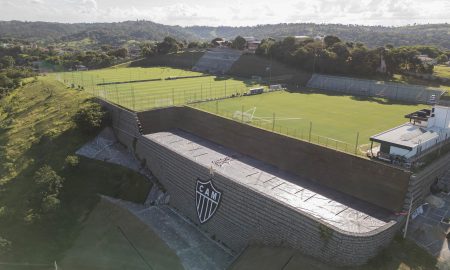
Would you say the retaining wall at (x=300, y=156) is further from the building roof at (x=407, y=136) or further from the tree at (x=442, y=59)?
the tree at (x=442, y=59)

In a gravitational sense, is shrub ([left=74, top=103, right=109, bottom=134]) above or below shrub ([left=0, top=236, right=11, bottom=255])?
above

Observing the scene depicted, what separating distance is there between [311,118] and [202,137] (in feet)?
35.2

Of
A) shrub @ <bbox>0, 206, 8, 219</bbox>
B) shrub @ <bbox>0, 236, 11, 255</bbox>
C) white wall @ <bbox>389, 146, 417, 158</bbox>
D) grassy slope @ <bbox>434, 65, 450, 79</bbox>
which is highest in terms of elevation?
grassy slope @ <bbox>434, 65, 450, 79</bbox>

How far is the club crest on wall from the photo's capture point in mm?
24734

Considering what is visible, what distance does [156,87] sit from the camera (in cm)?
5125

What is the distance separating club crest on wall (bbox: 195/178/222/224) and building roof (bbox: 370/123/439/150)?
11214 mm

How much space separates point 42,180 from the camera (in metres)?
29.8

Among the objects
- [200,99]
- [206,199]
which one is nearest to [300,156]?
[206,199]

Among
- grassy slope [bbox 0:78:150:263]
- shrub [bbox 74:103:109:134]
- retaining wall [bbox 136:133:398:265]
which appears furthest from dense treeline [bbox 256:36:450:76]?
grassy slope [bbox 0:78:150:263]

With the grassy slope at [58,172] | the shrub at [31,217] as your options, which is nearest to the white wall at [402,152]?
the grassy slope at [58,172]

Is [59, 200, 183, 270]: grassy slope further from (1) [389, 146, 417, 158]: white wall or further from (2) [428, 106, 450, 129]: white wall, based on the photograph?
(2) [428, 106, 450, 129]: white wall

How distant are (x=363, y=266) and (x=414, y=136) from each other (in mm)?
9587

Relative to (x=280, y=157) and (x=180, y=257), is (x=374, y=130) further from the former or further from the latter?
(x=180, y=257)

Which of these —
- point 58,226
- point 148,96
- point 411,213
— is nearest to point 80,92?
point 148,96
